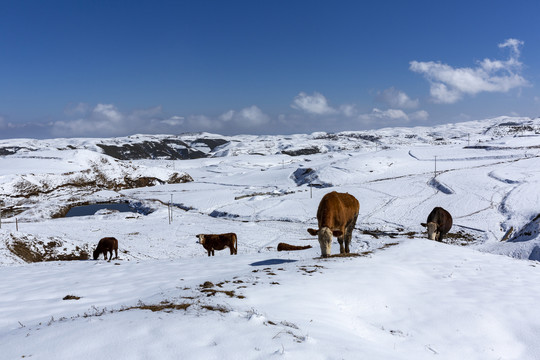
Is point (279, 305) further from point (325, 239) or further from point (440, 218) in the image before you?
point (440, 218)

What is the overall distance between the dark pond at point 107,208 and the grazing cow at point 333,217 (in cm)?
6553

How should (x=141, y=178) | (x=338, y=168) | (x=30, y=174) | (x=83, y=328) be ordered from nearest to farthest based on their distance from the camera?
(x=83, y=328)
(x=30, y=174)
(x=338, y=168)
(x=141, y=178)

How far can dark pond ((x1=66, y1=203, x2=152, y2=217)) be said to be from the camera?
7408 centimetres

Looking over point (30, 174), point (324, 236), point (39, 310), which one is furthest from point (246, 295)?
point (30, 174)

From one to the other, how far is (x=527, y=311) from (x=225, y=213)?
59902 millimetres

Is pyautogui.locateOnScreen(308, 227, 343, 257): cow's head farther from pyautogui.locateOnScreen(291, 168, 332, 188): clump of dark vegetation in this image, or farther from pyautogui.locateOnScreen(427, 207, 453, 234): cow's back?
pyautogui.locateOnScreen(291, 168, 332, 188): clump of dark vegetation

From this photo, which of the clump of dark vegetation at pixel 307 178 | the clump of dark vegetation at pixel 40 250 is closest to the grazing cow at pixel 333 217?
the clump of dark vegetation at pixel 40 250

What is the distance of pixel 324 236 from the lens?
11.6m

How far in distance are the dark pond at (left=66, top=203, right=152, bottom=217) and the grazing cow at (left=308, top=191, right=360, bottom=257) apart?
6553 cm

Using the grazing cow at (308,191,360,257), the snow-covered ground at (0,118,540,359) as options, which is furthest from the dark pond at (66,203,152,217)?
the grazing cow at (308,191,360,257)

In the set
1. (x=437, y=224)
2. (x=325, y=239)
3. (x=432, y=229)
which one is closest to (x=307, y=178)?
(x=437, y=224)

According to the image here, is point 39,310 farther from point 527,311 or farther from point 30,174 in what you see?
point 30,174

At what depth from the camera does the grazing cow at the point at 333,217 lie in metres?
11.8

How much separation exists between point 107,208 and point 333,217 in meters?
79.2
